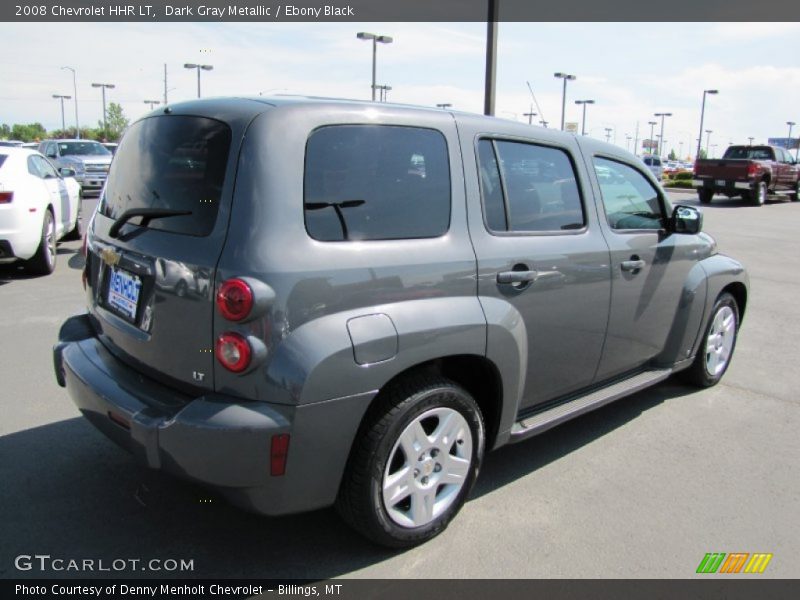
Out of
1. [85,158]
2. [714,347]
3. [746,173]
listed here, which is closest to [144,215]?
[714,347]

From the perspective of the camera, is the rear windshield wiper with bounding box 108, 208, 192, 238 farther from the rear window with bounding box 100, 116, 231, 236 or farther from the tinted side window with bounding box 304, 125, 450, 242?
the tinted side window with bounding box 304, 125, 450, 242

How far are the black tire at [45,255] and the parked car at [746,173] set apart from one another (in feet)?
71.0

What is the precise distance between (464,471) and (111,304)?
1.77m

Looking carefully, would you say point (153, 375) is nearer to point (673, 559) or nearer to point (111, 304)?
point (111, 304)

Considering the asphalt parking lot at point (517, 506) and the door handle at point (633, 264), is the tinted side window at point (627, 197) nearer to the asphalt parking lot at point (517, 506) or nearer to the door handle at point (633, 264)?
the door handle at point (633, 264)

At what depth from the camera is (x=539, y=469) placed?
3.72m

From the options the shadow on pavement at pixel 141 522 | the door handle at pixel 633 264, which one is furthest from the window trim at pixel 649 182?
the shadow on pavement at pixel 141 522

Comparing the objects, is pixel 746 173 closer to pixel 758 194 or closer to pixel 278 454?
pixel 758 194

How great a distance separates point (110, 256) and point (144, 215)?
32 cm

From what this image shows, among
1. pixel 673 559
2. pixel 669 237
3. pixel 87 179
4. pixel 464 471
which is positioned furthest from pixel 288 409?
pixel 87 179

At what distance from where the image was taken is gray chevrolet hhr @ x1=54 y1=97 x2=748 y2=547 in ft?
7.97

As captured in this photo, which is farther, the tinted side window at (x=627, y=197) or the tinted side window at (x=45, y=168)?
the tinted side window at (x=45, y=168)

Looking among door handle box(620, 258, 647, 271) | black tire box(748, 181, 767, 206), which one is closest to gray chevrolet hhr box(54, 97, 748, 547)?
door handle box(620, 258, 647, 271)

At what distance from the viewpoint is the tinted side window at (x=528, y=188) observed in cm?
323
